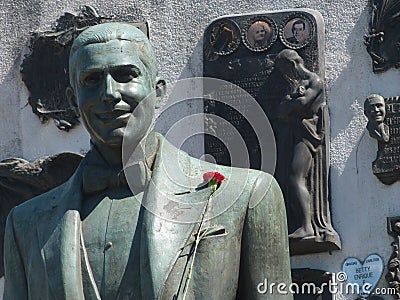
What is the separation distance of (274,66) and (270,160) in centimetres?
300

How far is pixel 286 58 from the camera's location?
14.0 metres

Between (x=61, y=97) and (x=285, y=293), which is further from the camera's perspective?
(x=61, y=97)

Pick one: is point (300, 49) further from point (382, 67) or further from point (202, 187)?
point (202, 187)

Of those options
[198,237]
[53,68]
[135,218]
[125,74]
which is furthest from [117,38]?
[53,68]

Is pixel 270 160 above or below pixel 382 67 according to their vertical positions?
below

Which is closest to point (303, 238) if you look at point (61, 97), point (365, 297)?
point (365, 297)

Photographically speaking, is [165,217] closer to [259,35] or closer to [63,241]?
[63,241]

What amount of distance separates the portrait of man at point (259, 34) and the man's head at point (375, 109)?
0.81 metres

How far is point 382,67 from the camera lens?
13984 millimetres

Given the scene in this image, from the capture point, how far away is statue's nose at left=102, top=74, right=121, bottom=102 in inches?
269

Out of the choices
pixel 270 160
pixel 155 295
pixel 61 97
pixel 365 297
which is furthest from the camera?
pixel 61 97

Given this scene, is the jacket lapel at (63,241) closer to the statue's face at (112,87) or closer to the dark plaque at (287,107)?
the statue's face at (112,87)

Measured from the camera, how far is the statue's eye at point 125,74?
6922 mm

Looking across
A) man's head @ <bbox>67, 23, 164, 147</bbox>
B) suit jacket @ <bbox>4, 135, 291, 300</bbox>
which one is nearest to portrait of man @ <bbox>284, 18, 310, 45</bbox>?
suit jacket @ <bbox>4, 135, 291, 300</bbox>
